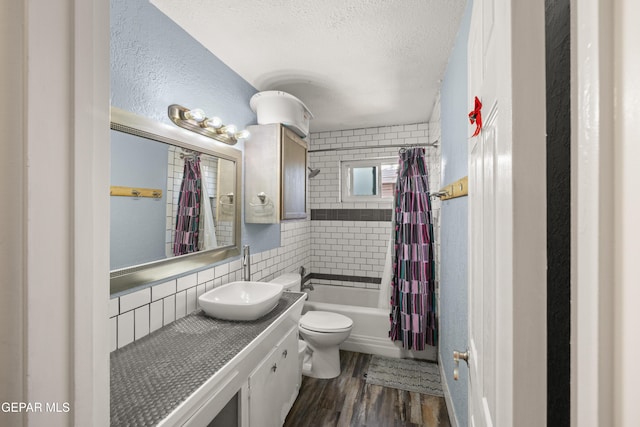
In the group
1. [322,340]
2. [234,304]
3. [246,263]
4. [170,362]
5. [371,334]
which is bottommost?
[371,334]

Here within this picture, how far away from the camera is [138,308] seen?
1343mm

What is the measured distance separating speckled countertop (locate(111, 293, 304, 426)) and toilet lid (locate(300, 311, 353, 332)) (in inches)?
34.6

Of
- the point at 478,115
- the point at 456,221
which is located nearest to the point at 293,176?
the point at 456,221

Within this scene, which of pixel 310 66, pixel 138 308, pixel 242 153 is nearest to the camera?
pixel 138 308

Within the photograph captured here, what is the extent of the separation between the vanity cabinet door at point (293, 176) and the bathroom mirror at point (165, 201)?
0.38 metres

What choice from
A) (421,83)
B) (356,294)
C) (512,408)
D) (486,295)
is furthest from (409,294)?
(512,408)

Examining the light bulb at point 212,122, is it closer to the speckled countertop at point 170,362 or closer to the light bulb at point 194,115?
the light bulb at point 194,115

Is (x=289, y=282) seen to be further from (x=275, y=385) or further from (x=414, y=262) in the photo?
(x=414, y=262)

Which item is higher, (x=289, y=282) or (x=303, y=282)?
(x=289, y=282)

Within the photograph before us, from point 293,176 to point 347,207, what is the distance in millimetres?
1457

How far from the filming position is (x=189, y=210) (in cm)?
167

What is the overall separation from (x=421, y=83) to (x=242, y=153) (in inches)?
62.1

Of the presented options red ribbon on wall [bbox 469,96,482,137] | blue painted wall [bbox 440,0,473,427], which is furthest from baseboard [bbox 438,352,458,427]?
red ribbon on wall [bbox 469,96,482,137]

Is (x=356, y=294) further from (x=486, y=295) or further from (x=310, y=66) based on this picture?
(x=486, y=295)
